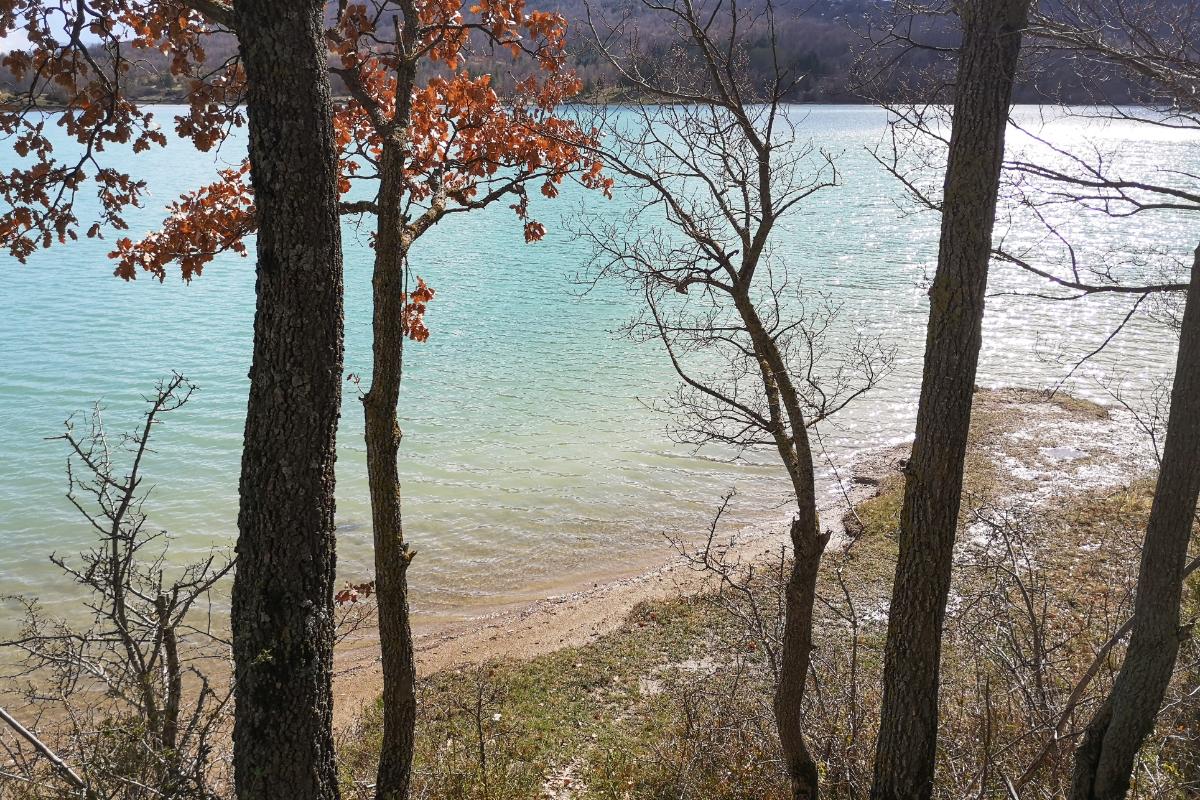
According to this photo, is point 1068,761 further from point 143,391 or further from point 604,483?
point 143,391

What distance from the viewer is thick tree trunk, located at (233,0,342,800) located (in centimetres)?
375

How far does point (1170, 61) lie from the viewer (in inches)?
193

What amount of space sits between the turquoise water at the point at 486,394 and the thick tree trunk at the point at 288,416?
4251 millimetres

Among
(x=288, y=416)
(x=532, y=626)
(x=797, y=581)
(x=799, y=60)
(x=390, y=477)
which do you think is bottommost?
(x=532, y=626)

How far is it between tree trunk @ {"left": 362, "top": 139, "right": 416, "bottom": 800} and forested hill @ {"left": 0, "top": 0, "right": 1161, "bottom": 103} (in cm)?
175

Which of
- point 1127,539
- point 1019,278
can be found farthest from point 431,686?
point 1019,278

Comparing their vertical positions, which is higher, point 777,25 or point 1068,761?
point 777,25

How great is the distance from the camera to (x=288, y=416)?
3.88 meters

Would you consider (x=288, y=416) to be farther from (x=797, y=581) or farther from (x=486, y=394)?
(x=486, y=394)

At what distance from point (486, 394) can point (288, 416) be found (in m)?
18.2

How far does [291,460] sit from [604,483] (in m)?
13.2

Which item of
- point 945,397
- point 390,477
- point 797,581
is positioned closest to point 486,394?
point 390,477

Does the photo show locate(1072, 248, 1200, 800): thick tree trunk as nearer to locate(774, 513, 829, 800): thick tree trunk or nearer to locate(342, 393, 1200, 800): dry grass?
locate(342, 393, 1200, 800): dry grass

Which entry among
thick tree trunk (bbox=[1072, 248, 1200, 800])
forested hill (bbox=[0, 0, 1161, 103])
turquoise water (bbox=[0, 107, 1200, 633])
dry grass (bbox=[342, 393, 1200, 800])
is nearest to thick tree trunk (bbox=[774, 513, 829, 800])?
dry grass (bbox=[342, 393, 1200, 800])
